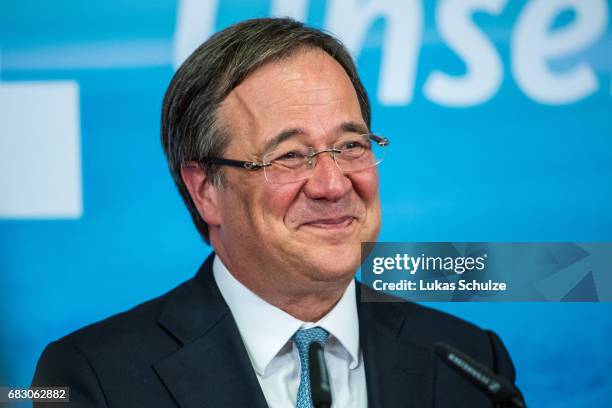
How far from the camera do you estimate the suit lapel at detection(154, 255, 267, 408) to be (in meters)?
2.11

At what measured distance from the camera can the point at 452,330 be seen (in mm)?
2465

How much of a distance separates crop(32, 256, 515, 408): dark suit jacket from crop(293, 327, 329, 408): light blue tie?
4.3 inches

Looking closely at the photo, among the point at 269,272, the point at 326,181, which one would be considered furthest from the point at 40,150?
the point at 326,181

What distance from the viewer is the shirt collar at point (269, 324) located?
222 cm

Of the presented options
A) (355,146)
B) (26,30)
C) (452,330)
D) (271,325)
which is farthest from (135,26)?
(452,330)

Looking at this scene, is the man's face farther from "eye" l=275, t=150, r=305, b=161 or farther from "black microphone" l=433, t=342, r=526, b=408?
"black microphone" l=433, t=342, r=526, b=408

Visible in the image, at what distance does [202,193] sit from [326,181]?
0.42 m

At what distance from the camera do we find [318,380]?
155 cm

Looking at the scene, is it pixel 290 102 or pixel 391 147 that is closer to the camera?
pixel 290 102

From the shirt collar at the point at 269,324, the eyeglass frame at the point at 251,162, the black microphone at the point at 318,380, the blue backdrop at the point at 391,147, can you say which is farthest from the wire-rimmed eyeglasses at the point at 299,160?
the black microphone at the point at 318,380

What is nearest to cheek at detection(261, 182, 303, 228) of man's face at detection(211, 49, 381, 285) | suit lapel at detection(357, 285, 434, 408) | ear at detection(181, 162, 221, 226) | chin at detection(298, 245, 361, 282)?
man's face at detection(211, 49, 381, 285)

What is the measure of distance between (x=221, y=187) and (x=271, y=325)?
389mm

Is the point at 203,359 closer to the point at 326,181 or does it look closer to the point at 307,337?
the point at 307,337

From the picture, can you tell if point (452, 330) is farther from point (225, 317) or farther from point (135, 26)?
point (135, 26)
